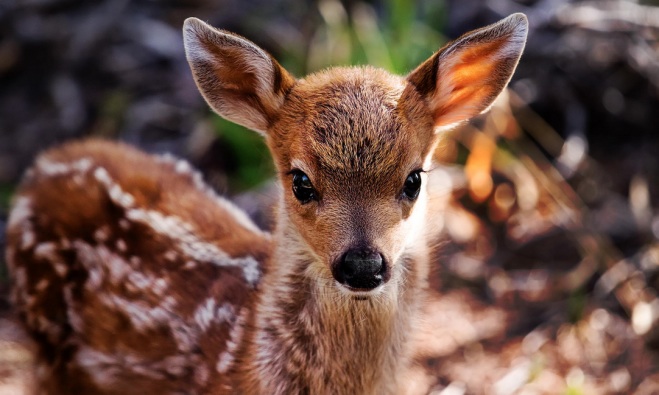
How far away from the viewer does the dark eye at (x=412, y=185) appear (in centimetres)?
277

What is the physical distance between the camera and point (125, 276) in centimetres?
348

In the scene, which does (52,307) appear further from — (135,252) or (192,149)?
(192,149)

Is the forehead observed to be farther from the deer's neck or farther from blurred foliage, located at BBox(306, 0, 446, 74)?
blurred foliage, located at BBox(306, 0, 446, 74)

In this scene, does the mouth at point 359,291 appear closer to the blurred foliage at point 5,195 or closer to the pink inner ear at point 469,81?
the pink inner ear at point 469,81

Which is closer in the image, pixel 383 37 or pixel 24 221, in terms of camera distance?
pixel 24 221

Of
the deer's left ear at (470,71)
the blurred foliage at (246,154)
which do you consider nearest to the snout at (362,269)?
the deer's left ear at (470,71)

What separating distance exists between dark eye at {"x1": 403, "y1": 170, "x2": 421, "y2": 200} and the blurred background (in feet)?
2.33

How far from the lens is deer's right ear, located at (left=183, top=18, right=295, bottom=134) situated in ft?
9.61

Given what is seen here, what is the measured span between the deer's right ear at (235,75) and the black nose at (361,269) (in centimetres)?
73

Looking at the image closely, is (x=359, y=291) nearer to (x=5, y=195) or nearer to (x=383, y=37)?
(x=383, y=37)

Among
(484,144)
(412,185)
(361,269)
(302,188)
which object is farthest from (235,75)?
(484,144)

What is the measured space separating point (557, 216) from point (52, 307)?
2479mm

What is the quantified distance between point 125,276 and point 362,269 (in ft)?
4.33

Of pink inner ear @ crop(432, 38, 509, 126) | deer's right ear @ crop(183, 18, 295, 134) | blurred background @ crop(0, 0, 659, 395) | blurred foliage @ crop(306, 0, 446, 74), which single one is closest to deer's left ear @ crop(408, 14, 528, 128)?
pink inner ear @ crop(432, 38, 509, 126)
